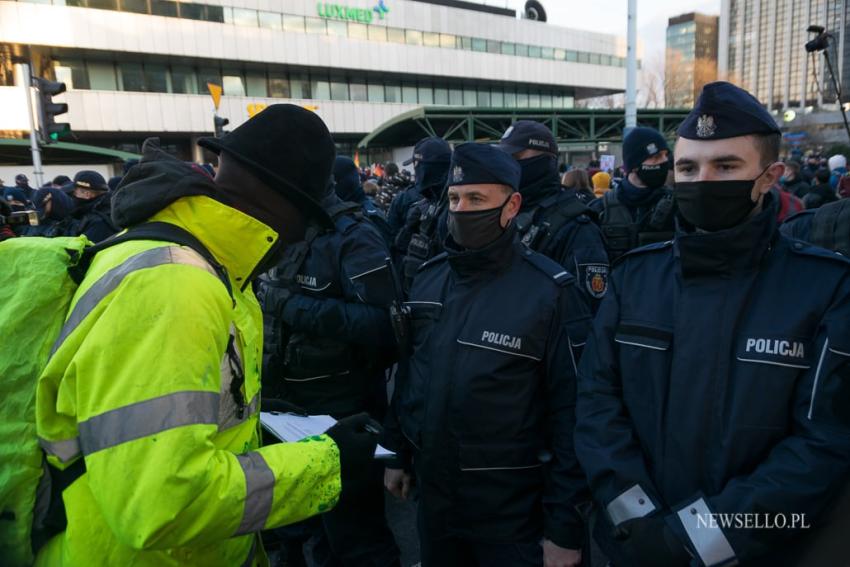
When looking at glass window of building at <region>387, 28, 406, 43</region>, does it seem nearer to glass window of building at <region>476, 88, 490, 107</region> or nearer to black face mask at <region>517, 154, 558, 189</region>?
glass window of building at <region>476, 88, 490, 107</region>

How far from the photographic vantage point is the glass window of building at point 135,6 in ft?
103

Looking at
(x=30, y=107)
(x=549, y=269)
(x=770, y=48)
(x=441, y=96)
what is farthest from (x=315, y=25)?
(x=770, y=48)

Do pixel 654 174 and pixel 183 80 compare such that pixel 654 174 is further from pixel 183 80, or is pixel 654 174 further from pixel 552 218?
pixel 183 80

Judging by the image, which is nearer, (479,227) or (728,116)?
(728,116)

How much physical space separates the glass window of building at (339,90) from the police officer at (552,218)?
3809 cm

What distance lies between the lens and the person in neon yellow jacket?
1.13 meters

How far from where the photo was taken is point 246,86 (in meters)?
36.5

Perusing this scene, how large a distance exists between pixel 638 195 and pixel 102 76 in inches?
1411

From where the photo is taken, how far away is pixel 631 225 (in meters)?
4.75

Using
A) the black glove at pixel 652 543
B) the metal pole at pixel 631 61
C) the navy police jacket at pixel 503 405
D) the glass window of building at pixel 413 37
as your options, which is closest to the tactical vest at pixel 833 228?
the navy police jacket at pixel 503 405

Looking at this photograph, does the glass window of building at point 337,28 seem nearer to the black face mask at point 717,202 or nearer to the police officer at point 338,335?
the police officer at point 338,335

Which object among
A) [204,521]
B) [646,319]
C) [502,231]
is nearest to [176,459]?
[204,521]

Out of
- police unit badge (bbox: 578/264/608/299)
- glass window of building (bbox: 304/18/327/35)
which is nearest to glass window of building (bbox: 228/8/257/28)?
glass window of building (bbox: 304/18/327/35)

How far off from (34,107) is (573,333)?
39.1ft
